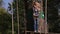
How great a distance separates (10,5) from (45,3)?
0.93 feet

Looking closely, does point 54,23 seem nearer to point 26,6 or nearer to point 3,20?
point 26,6

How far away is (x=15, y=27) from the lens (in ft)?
4.70

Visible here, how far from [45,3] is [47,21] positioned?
0.14 metres

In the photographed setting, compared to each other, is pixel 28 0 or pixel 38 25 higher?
pixel 28 0

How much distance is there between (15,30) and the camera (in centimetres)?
143

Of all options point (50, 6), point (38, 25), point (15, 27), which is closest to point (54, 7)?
point (50, 6)

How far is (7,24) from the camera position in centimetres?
144

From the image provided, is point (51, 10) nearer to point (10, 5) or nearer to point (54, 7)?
point (54, 7)

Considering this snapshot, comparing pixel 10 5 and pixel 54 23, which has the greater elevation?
Answer: pixel 10 5

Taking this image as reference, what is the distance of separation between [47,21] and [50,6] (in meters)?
0.12

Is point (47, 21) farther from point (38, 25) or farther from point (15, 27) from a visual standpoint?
point (15, 27)

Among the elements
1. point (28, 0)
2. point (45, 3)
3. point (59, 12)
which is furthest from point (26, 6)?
point (59, 12)

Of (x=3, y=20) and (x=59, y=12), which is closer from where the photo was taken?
(x=59, y=12)

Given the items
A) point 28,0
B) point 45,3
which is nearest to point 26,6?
point 28,0
